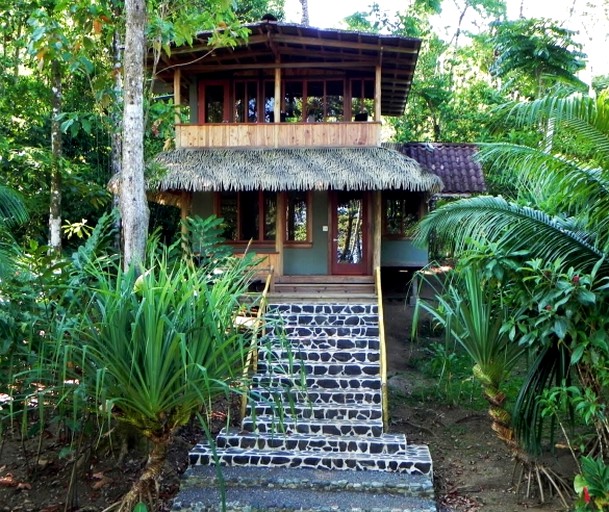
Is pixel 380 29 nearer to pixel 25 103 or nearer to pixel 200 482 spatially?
pixel 25 103

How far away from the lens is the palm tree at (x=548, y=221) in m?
4.88

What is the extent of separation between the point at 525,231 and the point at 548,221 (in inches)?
8.4

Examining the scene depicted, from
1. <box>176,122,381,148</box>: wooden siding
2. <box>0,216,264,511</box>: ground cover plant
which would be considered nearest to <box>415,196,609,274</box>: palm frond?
<box>0,216,264,511</box>: ground cover plant

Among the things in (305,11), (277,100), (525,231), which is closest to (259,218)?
(277,100)

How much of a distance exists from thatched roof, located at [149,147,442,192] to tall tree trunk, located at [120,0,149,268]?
3.87 meters

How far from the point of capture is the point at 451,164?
14391mm

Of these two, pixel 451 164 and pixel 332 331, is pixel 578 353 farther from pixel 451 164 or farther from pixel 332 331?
pixel 451 164

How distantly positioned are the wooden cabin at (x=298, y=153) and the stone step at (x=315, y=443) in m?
4.77

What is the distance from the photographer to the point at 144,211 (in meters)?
6.67

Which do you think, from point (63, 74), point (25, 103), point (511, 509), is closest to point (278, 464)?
point (511, 509)

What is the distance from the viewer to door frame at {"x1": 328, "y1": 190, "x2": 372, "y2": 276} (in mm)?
12852

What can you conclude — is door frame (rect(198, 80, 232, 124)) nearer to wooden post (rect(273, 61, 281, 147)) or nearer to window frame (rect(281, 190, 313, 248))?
wooden post (rect(273, 61, 281, 147))

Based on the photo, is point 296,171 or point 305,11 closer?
point 296,171

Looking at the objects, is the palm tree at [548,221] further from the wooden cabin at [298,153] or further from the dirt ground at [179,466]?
the wooden cabin at [298,153]
